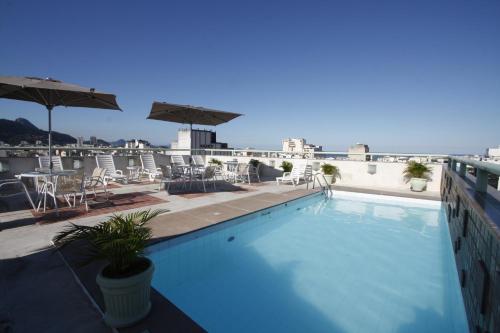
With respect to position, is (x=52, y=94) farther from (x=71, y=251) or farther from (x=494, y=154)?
(x=494, y=154)

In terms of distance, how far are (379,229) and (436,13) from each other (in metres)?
7.30

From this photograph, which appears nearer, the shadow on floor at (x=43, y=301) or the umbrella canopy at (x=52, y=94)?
the shadow on floor at (x=43, y=301)

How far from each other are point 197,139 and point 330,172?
1747 cm

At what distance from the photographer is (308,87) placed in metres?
17.6

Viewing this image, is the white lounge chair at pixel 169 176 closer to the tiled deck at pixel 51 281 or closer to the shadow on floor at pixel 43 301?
the tiled deck at pixel 51 281

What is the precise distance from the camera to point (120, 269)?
5.73 ft

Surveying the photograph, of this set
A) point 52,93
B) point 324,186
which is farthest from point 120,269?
point 324,186

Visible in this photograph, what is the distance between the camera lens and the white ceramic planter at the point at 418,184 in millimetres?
7559

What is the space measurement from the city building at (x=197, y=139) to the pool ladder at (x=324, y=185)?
1334cm

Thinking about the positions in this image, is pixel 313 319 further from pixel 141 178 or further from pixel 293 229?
pixel 141 178

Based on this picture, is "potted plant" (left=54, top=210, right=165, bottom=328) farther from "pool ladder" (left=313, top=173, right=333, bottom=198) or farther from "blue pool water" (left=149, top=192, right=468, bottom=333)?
"pool ladder" (left=313, top=173, right=333, bottom=198)

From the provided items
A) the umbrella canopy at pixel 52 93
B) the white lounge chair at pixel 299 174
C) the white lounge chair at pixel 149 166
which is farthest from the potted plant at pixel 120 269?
the white lounge chair at pixel 299 174

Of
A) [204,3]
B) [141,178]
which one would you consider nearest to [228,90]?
[204,3]

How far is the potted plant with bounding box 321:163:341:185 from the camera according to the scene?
858 cm
